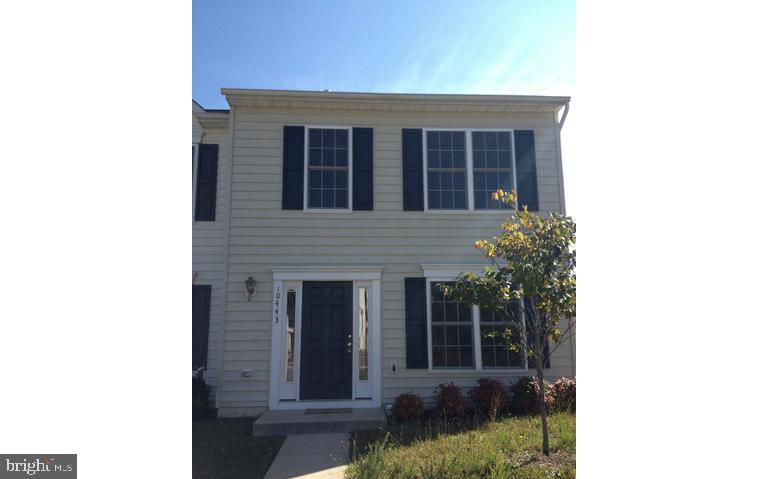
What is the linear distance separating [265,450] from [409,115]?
6.24 m

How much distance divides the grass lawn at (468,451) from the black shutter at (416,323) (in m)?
1.19

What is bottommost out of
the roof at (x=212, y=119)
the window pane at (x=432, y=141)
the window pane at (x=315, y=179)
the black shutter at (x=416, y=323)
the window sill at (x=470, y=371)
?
the window sill at (x=470, y=371)

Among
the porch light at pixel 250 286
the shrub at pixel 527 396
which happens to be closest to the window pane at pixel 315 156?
the porch light at pixel 250 286

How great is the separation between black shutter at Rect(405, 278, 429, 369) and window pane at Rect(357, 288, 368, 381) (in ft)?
2.39

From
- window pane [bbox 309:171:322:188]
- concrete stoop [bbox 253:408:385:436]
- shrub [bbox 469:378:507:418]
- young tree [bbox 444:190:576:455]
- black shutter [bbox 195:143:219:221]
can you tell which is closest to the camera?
young tree [bbox 444:190:576:455]

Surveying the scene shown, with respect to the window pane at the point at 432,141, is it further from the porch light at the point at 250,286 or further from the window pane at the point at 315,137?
the porch light at the point at 250,286

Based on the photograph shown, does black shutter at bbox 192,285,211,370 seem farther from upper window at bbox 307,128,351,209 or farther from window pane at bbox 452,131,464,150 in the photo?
window pane at bbox 452,131,464,150

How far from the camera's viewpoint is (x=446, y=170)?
8.48 metres

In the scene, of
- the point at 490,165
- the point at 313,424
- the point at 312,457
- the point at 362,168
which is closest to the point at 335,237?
the point at 362,168

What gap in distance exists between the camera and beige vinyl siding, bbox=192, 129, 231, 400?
8.19 metres

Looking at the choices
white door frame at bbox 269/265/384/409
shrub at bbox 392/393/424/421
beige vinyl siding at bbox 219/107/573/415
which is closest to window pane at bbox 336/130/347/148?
beige vinyl siding at bbox 219/107/573/415

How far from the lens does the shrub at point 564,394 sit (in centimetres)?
728

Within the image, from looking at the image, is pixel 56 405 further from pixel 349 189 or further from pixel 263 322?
pixel 349 189

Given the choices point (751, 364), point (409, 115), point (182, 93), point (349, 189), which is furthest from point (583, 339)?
point (409, 115)
